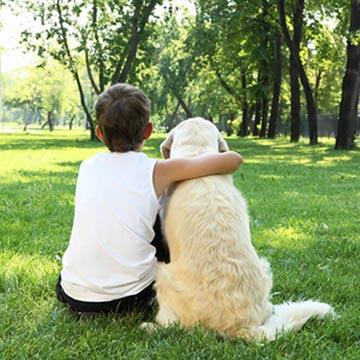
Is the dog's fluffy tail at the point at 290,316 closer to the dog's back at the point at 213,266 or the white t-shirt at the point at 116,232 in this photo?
the dog's back at the point at 213,266

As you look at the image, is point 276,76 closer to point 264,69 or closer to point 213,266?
point 264,69

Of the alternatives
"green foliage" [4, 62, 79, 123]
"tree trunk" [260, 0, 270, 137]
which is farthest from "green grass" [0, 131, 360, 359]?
"green foliage" [4, 62, 79, 123]

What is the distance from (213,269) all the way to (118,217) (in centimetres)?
75

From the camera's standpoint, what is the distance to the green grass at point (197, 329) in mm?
3457

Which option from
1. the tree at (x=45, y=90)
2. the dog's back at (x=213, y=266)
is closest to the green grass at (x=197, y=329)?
the dog's back at (x=213, y=266)

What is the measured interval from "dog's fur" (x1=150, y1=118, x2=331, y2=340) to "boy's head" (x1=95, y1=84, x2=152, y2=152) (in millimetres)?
489

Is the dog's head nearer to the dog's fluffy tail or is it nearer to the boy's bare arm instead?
the boy's bare arm

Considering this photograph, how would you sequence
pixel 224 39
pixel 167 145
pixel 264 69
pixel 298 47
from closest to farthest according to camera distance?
1. pixel 167 145
2. pixel 298 47
3. pixel 224 39
4. pixel 264 69

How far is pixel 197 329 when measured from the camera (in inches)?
140

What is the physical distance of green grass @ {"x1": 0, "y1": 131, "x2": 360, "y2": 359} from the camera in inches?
136

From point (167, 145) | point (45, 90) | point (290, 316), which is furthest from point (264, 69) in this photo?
point (45, 90)

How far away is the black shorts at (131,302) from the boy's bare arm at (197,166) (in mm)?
382

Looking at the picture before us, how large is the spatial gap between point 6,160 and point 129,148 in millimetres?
14175

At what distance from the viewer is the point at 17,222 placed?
732cm
